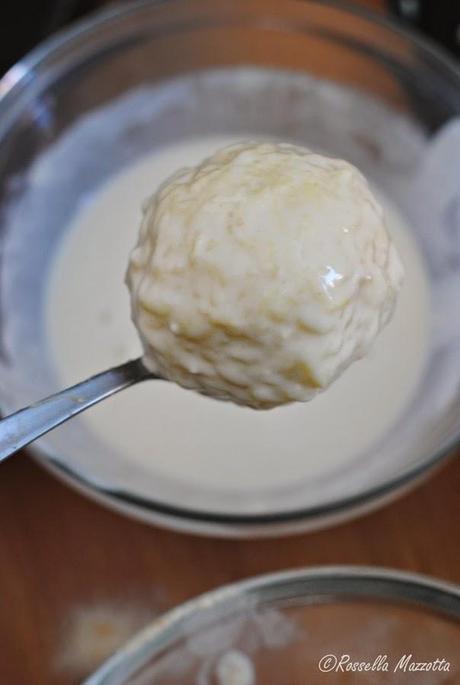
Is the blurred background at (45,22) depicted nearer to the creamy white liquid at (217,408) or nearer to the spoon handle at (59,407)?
the creamy white liquid at (217,408)

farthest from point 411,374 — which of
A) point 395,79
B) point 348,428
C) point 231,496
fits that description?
point 395,79

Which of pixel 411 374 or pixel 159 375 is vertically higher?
pixel 159 375

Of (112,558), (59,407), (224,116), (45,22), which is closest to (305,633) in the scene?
(112,558)

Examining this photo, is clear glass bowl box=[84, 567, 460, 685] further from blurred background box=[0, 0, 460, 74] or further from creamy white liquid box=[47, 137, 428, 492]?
blurred background box=[0, 0, 460, 74]

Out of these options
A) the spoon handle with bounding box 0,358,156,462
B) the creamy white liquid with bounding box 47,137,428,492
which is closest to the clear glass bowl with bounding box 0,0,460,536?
the creamy white liquid with bounding box 47,137,428,492

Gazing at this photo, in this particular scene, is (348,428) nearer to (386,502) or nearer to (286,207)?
(386,502)

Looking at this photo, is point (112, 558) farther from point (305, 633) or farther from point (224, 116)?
point (224, 116)
